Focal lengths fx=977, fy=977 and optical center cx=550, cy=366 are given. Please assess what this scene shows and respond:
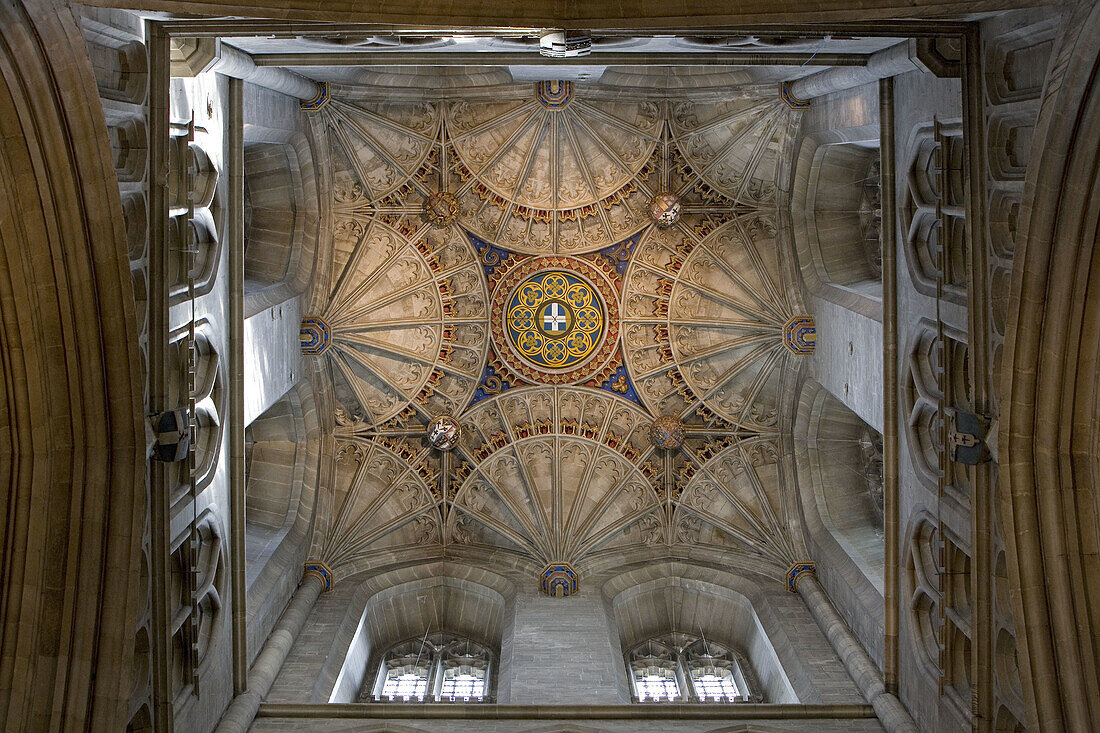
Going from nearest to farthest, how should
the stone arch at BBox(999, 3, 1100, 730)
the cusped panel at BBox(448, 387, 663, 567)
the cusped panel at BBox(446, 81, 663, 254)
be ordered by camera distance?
the stone arch at BBox(999, 3, 1100, 730) < the cusped panel at BBox(446, 81, 663, 254) < the cusped panel at BBox(448, 387, 663, 567)

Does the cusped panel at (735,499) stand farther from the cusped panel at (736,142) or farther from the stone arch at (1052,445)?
the stone arch at (1052,445)

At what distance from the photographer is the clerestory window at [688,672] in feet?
42.0

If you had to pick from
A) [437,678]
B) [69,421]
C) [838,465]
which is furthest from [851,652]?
[69,421]

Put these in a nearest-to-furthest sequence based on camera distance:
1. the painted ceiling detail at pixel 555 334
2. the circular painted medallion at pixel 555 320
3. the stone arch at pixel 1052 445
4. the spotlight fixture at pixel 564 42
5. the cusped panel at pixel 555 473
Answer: the stone arch at pixel 1052 445
the spotlight fixture at pixel 564 42
the painted ceiling detail at pixel 555 334
the cusped panel at pixel 555 473
the circular painted medallion at pixel 555 320

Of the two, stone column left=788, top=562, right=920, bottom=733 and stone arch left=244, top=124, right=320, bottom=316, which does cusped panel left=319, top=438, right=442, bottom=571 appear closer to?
stone arch left=244, top=124, right=320, bottom=316

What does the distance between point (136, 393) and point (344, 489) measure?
693cm

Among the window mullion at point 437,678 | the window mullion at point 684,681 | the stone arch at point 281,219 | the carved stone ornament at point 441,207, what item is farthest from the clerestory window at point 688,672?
the stone arch at point 281,219

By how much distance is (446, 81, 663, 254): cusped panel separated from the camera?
44.7ft

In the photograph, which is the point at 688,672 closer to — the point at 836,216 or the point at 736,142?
the point at 836,216

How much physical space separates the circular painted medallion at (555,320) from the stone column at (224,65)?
186 inches

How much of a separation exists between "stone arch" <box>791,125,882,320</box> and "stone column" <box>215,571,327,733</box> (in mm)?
7823

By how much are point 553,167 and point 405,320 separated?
10.2 feet

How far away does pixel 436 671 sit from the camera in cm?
1334

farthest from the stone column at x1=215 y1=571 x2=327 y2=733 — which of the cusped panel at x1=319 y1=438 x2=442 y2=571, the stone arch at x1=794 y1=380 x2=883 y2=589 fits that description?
the stone arch at x1=794 y1=380 x2=883 y2=589
